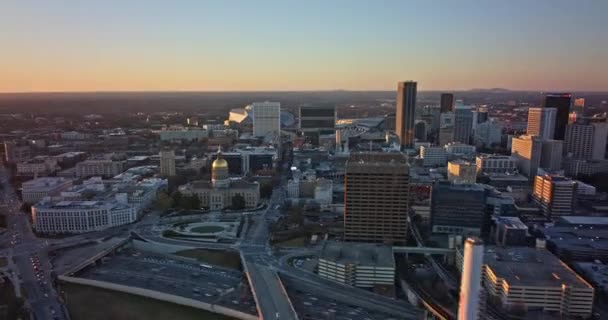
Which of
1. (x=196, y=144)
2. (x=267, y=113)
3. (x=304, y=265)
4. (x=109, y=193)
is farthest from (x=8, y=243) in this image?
(x=267, y=113)

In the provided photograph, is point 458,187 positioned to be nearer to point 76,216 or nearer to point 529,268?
point 529,268

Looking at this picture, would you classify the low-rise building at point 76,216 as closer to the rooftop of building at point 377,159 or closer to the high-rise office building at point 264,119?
the rooftop of building at point 377,159

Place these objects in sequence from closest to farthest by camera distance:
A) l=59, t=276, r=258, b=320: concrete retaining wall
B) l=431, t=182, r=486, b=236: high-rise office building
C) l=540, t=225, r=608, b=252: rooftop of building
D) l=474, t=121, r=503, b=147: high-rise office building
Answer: l=59, t=276, r=258, b=320: concrete retaining wall, l=540, t=225, r=608, b=252: rooftop of building, l=431, t=182, r=486, b=236: high-rise office building, l=474, t=121, r=503, b=147: high-rise office building

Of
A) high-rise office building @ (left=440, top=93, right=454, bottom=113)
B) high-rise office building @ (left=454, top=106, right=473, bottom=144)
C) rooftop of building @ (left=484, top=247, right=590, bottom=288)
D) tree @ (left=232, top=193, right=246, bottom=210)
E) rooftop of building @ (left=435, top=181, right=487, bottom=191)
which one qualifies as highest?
high-rise office building @ (left=440, top=93, right=454, bottom=113)

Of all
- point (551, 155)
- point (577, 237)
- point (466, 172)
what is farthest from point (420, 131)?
point (577, 237)

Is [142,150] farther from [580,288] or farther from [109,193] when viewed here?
[580,288]

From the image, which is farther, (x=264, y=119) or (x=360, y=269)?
(x=264, y=119)

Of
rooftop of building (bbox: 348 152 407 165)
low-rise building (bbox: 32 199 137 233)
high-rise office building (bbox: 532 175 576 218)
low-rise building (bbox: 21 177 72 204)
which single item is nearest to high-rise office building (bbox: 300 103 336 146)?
low-rise building (bbox: 21 177 72 204)

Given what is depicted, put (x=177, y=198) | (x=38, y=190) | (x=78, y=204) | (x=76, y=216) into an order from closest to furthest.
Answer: (x=76, y=216), (x=78, y=204), (x=177, y=198), (x=38, y=190)

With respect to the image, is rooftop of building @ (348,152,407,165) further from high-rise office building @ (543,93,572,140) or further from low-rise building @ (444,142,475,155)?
high-rise office building @ (543,93,572,140)
